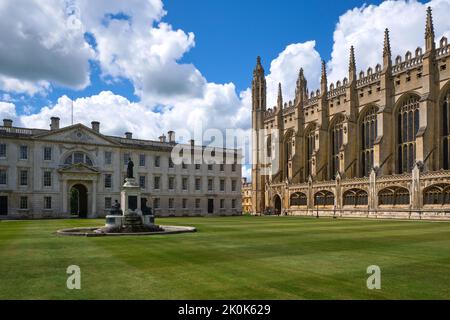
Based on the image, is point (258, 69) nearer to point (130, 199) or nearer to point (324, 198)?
point (324, 198)

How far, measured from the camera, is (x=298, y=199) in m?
66.9

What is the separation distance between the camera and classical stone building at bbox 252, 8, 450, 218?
47531 millimetres

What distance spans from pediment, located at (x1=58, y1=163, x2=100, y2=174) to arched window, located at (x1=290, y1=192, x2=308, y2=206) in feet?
103

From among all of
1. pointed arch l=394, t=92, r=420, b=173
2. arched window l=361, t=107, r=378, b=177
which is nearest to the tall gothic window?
pointed arch l=394, t=92, r=420, b=173

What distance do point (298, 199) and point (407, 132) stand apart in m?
20.6

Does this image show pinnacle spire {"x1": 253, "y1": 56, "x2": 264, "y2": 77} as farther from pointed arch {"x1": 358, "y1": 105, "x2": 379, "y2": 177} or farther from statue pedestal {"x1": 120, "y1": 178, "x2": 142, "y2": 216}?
statue pedestal {"x1": 120, "y1": 178, "x2": 142, "y2": 216}

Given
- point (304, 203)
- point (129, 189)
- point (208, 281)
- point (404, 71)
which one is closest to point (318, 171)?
point (304, 203)

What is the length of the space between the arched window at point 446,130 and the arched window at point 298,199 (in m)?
21.9

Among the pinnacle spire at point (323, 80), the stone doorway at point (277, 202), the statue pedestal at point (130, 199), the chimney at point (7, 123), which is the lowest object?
the stone doorway at point (277, 202)

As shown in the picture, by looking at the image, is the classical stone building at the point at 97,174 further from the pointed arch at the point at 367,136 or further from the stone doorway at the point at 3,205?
the pointed arch at the point at 367,136

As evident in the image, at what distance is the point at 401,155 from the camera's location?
5391 centimetres

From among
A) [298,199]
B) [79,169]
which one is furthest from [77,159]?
[298,199]

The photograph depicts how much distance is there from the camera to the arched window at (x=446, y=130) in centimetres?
4806

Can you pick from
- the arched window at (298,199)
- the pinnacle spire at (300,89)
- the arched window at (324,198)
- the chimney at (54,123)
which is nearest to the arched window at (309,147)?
the pinnacle spire at (300,89)
